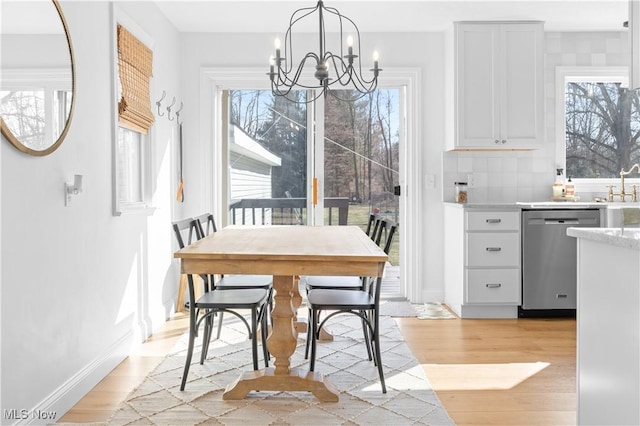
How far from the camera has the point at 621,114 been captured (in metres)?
4.83

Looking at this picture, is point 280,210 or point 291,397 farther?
point 280,210

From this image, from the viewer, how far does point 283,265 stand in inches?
89.6

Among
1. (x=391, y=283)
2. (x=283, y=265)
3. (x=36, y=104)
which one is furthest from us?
(x=391, y=283)

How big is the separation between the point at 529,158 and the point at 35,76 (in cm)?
389

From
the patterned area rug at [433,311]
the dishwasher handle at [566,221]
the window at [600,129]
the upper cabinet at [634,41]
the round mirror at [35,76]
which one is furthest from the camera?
the window at [600,129]

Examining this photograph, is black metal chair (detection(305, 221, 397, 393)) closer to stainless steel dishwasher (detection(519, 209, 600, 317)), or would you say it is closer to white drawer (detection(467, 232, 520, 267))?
white drawer (detection(467, 232, 520, 267))

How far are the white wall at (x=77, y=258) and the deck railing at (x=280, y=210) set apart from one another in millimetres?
1103

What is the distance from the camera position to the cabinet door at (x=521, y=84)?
14.2ft

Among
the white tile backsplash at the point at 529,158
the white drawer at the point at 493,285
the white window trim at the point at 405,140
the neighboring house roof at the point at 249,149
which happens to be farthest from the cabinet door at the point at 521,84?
the neighboring house roof at the point at 249,149

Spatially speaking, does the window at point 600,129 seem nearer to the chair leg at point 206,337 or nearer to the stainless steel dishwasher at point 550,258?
the stainless steel dishwasher at point 550,258

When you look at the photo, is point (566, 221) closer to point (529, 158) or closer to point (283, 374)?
point (529, 158)

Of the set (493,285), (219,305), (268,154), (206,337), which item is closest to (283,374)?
(219,305)

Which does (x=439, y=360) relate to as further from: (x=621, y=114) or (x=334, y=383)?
(x=621, y=114)

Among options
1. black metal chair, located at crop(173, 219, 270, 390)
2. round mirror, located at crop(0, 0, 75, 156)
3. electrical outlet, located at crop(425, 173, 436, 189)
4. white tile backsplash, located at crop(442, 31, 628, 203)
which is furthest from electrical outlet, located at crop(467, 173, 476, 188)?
round mirror, located at crop(0, 0, 75, 156)
